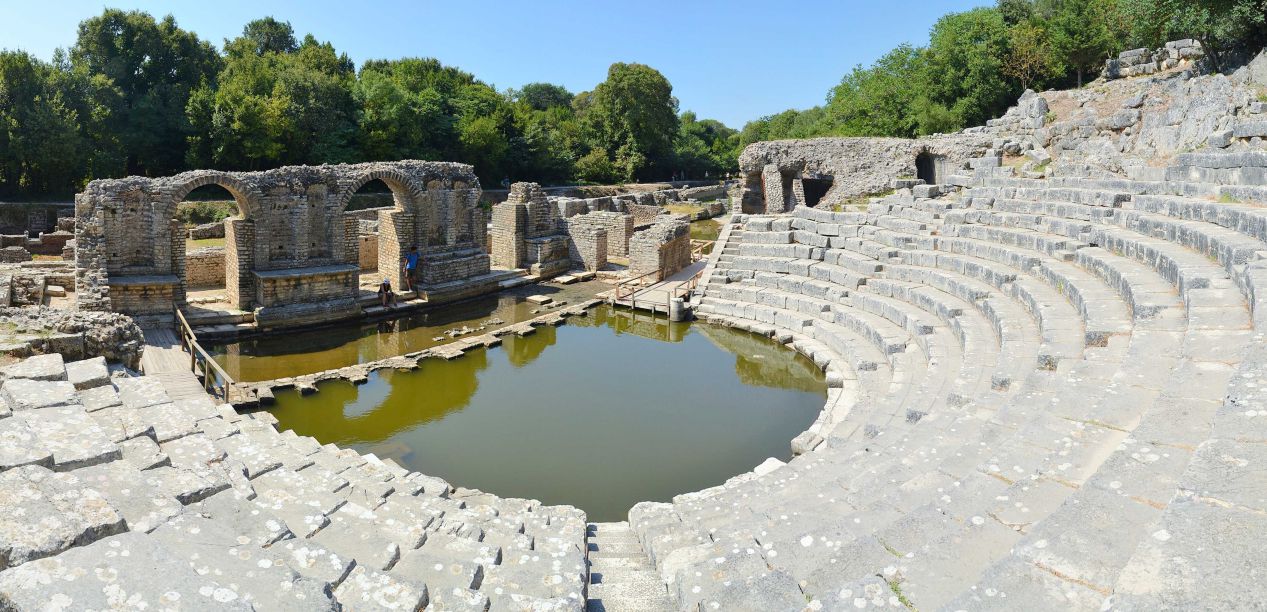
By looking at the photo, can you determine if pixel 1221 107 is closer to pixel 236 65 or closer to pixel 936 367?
pixel 936 367

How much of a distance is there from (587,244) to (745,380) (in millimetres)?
9278

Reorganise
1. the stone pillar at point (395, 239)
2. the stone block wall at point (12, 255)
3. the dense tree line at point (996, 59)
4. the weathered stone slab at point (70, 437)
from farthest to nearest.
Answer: the dense tree line at point (996, 59) → the stone block wall at point (12, 255) → the stone pillar at point (395, 239) → the weathered stone slab at point (70, 437)

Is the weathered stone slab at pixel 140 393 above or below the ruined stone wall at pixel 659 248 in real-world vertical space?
below

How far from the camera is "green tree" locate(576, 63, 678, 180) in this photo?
48688mm

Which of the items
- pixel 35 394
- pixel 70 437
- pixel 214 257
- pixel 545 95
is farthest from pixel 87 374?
pixel 545 95

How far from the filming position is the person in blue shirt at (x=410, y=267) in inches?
648

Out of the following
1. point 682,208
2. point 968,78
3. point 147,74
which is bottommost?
point 682,208

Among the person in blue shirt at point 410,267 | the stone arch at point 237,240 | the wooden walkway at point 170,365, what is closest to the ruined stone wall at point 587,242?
the person in blue shirt at point 410,267

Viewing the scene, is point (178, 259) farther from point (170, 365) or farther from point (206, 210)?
point (206, 210)

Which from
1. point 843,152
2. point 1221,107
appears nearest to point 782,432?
point 1221,107

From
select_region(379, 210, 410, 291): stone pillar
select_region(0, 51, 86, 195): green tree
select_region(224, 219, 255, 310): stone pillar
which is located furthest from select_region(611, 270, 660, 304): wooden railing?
select_region(0, 51, 86, 195): green tree

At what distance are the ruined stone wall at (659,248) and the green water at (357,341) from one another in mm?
2059

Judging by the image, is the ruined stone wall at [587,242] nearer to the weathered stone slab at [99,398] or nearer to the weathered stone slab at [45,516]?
the weathered stone slab at [99,398]

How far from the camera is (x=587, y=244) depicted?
20078mm
